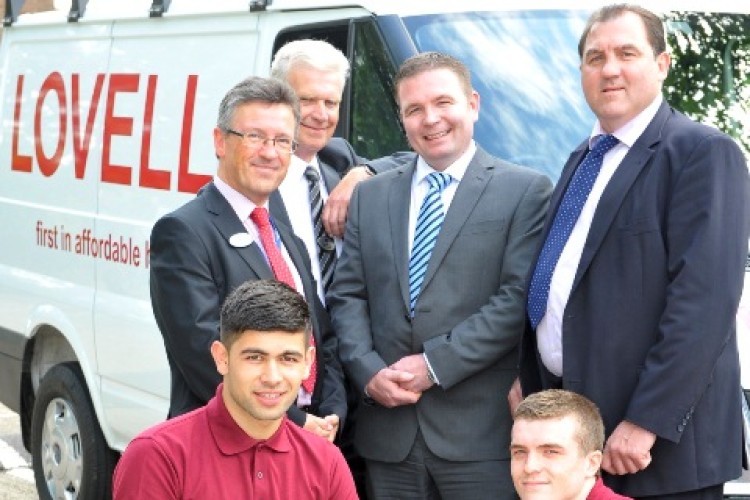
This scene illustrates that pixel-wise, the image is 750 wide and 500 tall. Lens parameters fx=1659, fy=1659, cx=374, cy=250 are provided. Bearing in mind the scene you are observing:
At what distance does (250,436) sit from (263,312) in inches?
13.0

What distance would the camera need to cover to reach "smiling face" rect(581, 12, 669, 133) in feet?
15.8

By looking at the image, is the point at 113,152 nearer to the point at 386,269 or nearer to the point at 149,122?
the point at 149,122

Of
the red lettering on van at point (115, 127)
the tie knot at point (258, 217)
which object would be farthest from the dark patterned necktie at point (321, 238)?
the red lettering on van at point (115, 127)

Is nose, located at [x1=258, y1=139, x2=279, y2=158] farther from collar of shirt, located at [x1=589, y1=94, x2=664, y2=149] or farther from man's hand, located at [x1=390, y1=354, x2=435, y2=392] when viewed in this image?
collar of shirt, located at [x1=589, y1=94, x2=664, y2=149]

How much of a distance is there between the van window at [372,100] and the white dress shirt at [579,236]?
1382 millimetres

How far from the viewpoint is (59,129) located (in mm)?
8203

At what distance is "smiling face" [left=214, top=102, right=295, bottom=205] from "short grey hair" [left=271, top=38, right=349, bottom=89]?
1.99 ft

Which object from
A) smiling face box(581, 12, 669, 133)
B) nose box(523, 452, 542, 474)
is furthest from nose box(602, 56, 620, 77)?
nose box(523, 452, 542, 474)

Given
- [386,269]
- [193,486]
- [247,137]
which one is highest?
[247,137]

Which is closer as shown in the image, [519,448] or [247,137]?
[519,448]

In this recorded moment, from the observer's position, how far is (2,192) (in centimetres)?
880

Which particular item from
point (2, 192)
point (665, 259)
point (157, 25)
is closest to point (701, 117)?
point (665, 259)

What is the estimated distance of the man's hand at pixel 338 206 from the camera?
18.8 feet

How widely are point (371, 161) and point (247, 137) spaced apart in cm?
105
